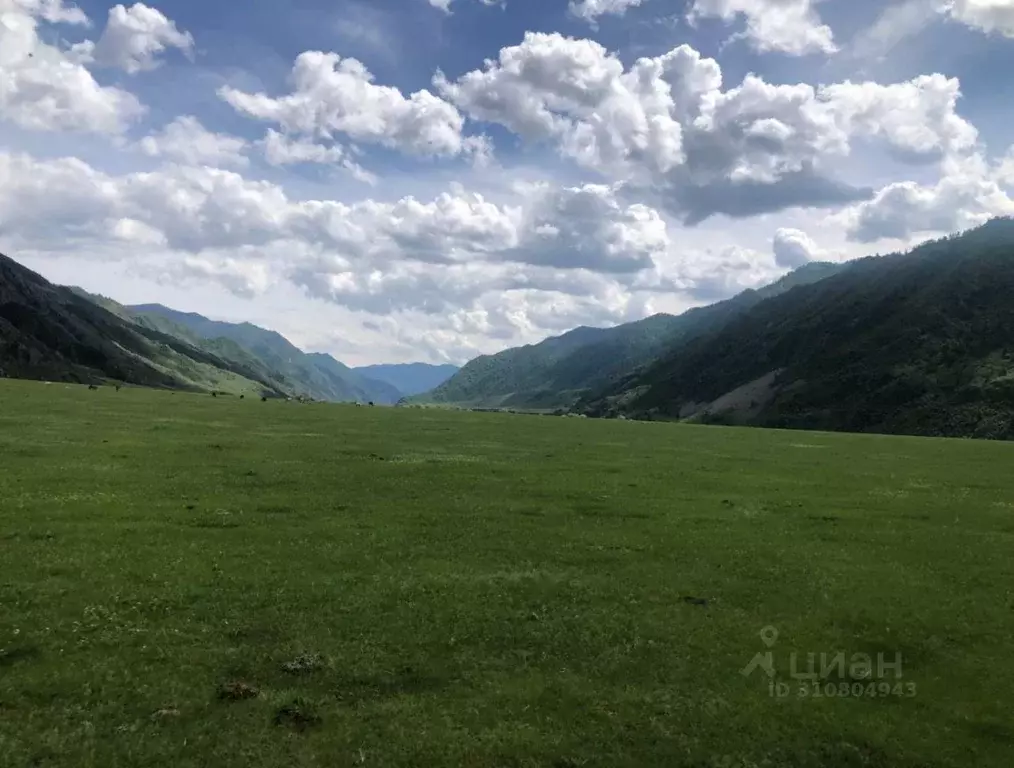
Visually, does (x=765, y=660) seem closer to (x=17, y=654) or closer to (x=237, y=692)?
(x=237, y=692)

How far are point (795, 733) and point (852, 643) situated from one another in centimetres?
530

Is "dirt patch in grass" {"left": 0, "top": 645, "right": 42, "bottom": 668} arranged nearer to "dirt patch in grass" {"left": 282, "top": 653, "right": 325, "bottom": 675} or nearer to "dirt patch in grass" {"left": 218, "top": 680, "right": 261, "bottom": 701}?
"dirt patch in grass" {"left": 218, "top": 680, "right": 261, "bottom": 701}

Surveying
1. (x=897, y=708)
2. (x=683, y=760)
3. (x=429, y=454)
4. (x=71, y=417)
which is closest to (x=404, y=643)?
(x=683, y=760)

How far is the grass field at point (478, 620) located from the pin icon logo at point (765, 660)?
154 millimetres

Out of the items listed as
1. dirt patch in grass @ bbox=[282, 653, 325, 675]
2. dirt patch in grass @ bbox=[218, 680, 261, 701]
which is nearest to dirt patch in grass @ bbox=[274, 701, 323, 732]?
dirt patch in grass @ bbox=[218, 680, 261, 701]

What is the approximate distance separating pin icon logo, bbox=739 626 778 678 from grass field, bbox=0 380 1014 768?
15cm

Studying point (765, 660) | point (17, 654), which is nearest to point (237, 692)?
point (17, 654)

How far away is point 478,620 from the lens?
20.4 metres

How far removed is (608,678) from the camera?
17547mm

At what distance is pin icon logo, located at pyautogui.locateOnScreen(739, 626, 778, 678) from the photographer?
18219 mm

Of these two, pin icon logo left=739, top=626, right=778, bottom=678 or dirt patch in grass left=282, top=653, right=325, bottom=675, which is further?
pin icon logo left=739, top=626, right=778, bottom=678
